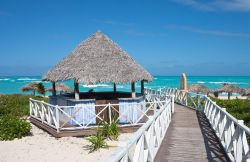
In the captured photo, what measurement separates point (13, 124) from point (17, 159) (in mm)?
3393

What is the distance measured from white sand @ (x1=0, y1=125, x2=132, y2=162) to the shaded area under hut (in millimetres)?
1214

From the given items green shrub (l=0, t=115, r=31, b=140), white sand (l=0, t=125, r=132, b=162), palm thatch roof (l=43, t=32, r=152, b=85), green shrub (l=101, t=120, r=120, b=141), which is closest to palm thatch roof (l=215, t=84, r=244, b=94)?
palm thatch roof (l=43, t=32, r=152, b=85)

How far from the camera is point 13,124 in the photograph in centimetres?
1388

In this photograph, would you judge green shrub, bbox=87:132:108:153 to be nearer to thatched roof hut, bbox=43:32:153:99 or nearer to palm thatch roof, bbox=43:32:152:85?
thatched roof hut, bbox=43:32:153:99

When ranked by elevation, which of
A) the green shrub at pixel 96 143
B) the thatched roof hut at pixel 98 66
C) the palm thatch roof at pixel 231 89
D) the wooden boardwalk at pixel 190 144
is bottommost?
the green shrub at pixel 96 143

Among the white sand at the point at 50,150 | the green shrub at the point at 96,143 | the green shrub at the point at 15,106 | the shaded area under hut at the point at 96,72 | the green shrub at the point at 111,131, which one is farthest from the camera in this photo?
the green shrub at the point at 15,106

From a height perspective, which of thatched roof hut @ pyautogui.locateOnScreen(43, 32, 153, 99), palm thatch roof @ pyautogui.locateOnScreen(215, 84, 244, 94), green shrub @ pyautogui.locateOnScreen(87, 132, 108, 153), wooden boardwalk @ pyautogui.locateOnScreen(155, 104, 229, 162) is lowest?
green shrub @ pyautogui.locateOnScreen(87, 132, 108, 153)

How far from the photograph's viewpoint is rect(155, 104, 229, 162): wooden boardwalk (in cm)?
700

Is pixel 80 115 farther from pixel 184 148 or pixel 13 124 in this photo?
pixel 184 148

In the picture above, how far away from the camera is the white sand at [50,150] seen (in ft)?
35.0

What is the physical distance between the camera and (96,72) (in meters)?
14.0

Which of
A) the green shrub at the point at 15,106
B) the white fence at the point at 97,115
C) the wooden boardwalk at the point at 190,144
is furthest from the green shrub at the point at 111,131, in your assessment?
the green shrub at the point at 15,106

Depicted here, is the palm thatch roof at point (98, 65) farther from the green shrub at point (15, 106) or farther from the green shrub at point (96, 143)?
the green shrub at point (15, 106)

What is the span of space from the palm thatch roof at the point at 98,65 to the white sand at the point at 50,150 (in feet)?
8.46
